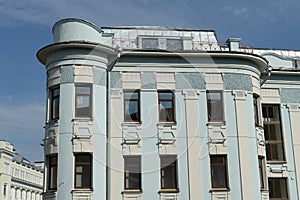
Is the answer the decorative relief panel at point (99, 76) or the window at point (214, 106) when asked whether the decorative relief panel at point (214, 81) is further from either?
the decorative relief panel at point (99, 76)

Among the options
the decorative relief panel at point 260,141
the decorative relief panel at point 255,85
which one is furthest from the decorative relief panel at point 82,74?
the decorative relief panel at point 260,141

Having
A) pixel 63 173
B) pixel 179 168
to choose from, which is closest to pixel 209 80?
pixel 179 168

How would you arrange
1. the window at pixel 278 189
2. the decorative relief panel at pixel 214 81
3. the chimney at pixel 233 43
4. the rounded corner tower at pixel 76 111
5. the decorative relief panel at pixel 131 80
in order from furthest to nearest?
1. the chimney at pixel 233 43
2. the window at pixel 278 189
3. the decorative relief panel at pixel 214 81
4. the decorative relief panel at pixel 131 80
5. the rounded corner tower at pixel 76 111

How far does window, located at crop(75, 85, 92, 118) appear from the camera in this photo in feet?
57.7

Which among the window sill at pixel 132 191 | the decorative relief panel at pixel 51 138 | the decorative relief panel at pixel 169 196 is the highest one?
the decorative relief panel at pixel 51 138

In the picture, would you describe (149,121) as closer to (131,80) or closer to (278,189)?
(131,80)

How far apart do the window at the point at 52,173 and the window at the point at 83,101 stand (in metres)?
2.04

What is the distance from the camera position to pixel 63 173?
1667cm

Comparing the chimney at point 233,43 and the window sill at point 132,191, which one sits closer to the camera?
the window sill at point 132,191

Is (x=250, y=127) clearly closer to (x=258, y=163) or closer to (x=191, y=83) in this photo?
(x=258, y=163)

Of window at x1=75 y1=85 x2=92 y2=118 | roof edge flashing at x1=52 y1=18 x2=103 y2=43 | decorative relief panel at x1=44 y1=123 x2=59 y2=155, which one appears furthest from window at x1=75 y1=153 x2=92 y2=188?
roof edge flashing at x1=52 y1=18 x2=103 y2=43

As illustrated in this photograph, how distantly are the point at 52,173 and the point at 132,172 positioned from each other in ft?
10.7

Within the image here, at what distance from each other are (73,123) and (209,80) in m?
6.30

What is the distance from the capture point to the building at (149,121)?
17.2m
